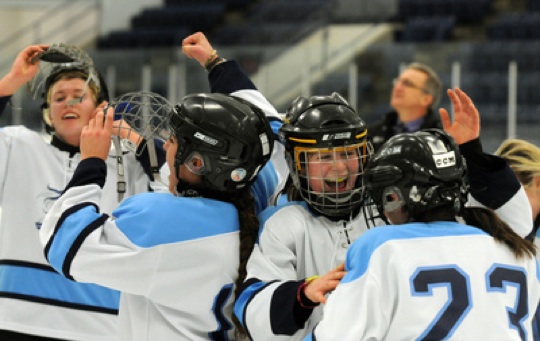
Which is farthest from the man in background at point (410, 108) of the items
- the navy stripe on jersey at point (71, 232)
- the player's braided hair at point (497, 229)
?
the navy stripe on jersey at point (71, 232)

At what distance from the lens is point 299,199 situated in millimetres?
2053

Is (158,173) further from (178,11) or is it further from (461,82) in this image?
(178,11)

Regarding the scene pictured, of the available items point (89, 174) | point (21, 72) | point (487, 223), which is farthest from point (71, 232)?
point (487, 223)

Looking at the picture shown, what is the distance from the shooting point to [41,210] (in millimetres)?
2434

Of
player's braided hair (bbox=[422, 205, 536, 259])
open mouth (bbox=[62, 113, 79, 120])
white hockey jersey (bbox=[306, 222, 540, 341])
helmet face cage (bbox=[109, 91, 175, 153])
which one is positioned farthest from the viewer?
open mouth (bbox=[62, 113, 79, 120])

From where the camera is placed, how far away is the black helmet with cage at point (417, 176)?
1729mm

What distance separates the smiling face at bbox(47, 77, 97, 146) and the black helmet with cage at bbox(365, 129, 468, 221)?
989 mm

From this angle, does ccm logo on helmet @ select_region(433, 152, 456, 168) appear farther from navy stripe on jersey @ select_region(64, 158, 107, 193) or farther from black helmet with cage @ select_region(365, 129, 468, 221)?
navy stripe on jersey @ select_region(64, 158, 107, 193)

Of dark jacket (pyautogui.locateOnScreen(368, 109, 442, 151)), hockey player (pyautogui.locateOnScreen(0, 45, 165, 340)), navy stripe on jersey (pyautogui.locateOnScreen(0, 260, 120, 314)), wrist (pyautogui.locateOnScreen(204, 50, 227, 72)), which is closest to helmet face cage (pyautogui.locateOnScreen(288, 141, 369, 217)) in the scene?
wrist (pyautogui.locateOnScreen(204, 50, 227, 72))

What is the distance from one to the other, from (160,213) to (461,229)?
0.60 meters

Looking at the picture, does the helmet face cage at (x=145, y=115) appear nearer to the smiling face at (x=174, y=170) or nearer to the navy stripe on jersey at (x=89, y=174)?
the smiling face at (x=174, y=170)

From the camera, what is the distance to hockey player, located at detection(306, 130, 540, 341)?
5.39 ft

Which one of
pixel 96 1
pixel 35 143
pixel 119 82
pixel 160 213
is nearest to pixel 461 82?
pixel 119 82

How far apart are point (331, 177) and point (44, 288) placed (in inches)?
34.8
